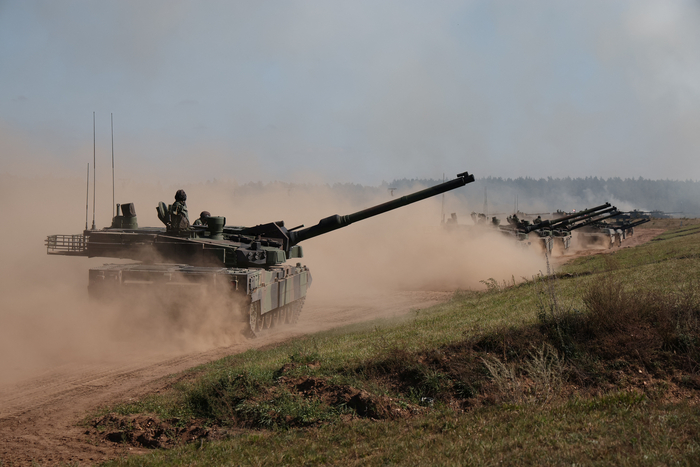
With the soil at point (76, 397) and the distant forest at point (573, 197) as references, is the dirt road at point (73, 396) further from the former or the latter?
the distant forest at point (573, 197)

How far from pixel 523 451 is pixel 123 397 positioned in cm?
620

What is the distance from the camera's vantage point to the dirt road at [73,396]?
6594 millimetres

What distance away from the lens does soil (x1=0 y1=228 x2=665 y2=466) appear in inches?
260

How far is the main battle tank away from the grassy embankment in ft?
10.1

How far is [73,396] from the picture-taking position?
9.07 meters

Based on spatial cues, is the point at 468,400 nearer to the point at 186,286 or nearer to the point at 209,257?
the point at 186,286

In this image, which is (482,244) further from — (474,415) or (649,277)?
(474,415)

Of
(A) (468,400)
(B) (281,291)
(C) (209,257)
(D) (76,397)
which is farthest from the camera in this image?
(B) (281,291)

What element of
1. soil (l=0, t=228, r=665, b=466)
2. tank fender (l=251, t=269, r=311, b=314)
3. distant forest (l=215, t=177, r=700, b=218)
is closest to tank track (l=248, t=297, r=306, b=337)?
tank fender (l=251, t=269, r=311, b=314)

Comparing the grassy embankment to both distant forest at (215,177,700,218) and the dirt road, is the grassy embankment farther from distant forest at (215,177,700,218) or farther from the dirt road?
distant forest at (215,177,700,218)

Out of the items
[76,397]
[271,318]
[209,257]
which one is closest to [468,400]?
[76,397]

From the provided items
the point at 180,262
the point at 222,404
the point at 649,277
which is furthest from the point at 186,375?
the point at 649,277

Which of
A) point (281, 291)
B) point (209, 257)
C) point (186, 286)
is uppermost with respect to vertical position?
point (209, 257)

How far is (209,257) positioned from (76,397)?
5533mm
